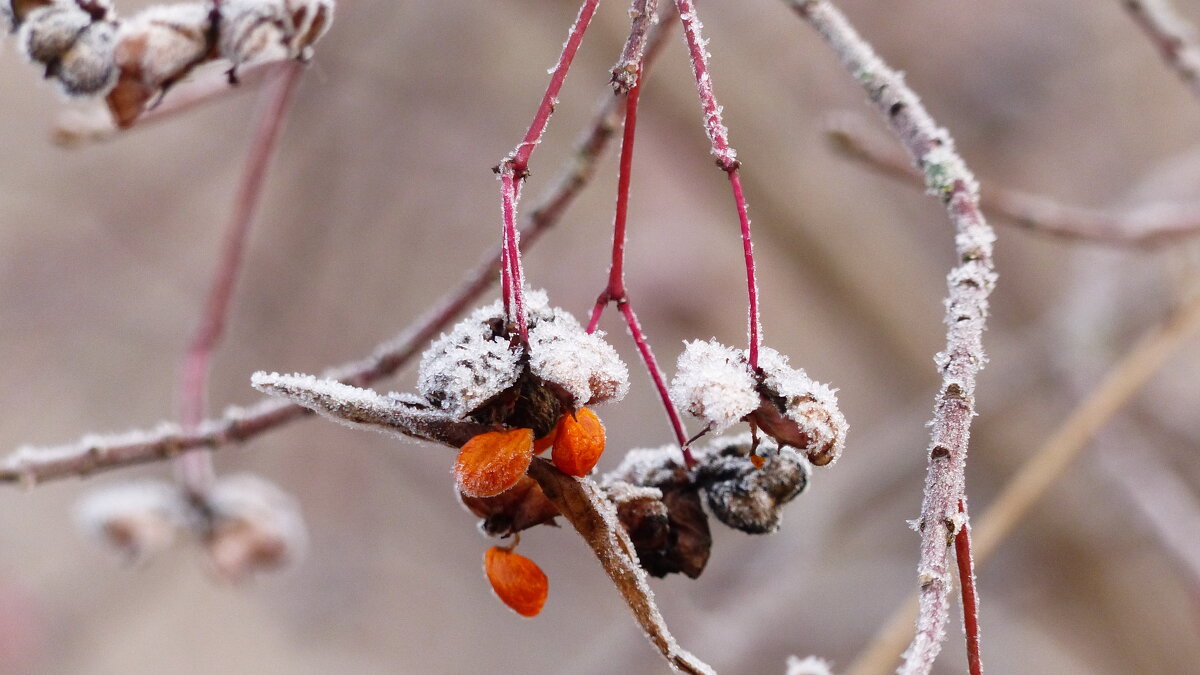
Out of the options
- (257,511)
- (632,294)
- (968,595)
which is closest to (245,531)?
(257,511)

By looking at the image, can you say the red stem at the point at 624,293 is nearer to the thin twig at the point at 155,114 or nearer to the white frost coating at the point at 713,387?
the white frost coating at the point at 713,387

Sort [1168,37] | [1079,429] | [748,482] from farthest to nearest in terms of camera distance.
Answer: [1079,429], [1168,37], [748,482]

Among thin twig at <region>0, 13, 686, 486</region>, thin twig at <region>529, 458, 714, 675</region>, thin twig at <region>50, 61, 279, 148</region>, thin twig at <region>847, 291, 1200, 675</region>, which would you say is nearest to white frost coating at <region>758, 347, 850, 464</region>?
thin twig at <region>529, 458, 714, 675</region>

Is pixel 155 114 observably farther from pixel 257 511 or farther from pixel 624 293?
pixel 624 293

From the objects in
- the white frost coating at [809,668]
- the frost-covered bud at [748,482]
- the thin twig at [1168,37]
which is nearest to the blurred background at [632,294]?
the thin twig at [1168,37]

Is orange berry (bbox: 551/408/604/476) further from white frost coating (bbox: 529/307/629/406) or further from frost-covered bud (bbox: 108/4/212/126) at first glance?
frost-covered bud (bbox: 108/4/212/126)

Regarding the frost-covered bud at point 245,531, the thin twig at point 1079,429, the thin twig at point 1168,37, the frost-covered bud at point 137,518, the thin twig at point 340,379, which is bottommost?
the frost-covered bud at point 137,518
